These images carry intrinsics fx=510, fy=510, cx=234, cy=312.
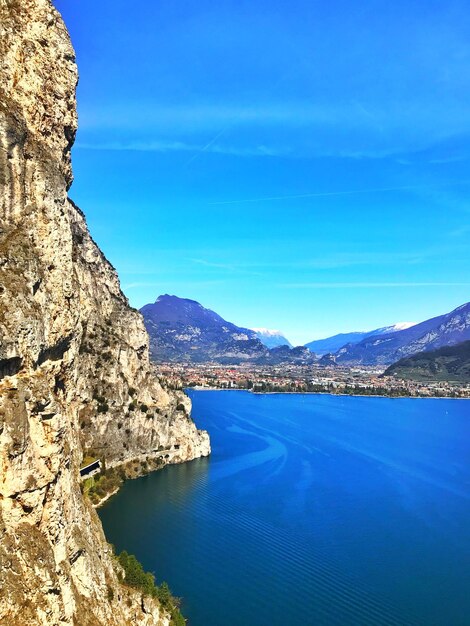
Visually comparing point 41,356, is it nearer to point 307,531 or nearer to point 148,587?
point 148,587

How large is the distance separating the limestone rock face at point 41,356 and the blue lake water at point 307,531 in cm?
823

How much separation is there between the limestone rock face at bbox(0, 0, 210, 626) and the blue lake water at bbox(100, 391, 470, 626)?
8234mm

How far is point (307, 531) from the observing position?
124ft

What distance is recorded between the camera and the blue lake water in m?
27.1

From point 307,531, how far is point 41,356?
2867 centimetres

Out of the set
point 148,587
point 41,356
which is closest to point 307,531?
point 148,587

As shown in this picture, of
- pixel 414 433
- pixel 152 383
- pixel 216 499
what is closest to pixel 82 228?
pixel 152 383

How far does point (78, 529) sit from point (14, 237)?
983 cm

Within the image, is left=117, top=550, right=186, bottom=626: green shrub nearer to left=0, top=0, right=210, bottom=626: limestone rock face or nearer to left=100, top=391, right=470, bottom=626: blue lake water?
left=0, top=0, right=210, bottom=626: limestone rock face

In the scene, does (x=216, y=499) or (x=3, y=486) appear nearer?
(x=3, y=486)

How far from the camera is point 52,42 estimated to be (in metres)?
18.9

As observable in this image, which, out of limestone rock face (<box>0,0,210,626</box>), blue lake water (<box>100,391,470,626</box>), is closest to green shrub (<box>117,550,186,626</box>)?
limestone rock face (<box>0,0,210,626</box>)

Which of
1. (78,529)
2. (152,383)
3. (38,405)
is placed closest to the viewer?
(38,405)

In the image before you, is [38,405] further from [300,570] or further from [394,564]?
[394,564]
